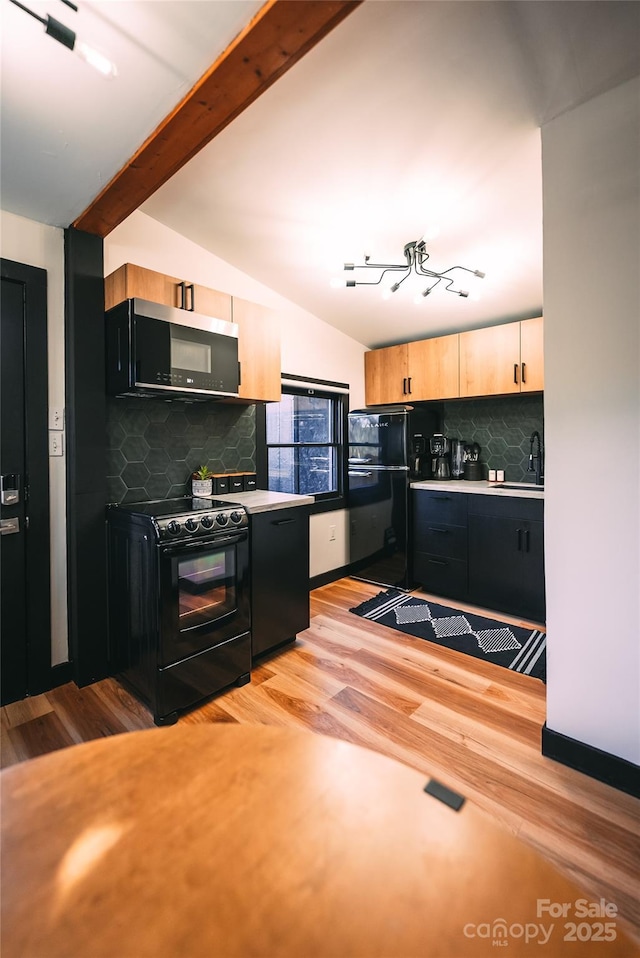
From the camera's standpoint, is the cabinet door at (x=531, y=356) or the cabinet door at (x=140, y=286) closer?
the cabinet door at (x=140, y=286)

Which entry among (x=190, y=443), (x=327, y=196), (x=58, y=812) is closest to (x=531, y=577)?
(x=190, y=443)

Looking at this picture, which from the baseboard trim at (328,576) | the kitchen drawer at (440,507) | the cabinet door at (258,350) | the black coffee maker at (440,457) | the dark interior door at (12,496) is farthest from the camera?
the black coffee maker at (440,457)

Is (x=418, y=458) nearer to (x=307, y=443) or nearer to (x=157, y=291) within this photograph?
(x=307, y=443)

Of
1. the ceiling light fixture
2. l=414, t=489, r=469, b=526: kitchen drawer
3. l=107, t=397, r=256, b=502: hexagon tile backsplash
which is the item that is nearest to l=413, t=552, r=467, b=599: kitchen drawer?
l=414, t=489, r=469, b=526: kitchen drawer

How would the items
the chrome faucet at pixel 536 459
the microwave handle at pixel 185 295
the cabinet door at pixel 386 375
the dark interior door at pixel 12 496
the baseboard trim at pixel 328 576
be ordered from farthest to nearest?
the cabinet door at pixel 386 375, the baseboard trim at pixel 328 576, the chrome faucet at pixel 536 459, the microwave handle at pixel 185 295, the dark interior door at pixel 12 496

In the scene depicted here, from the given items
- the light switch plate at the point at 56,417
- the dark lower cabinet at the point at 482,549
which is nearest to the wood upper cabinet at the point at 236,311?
the light switch plate at the point at 56,417

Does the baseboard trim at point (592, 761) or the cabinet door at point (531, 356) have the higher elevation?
the cabinet door at point (531, 356)

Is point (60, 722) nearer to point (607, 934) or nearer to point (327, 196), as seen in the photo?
point (607, 934)

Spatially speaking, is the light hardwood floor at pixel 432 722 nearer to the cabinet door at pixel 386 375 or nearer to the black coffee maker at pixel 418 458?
the black coffee maker at pixel 418 458

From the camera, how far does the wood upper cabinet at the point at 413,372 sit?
3914 millimetres

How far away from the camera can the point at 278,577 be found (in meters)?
2.71

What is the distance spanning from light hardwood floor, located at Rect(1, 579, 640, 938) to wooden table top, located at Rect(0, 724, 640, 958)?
106 cm

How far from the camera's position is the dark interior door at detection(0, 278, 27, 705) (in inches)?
88.6

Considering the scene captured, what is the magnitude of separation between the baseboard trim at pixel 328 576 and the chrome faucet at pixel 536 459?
6.27 feet
